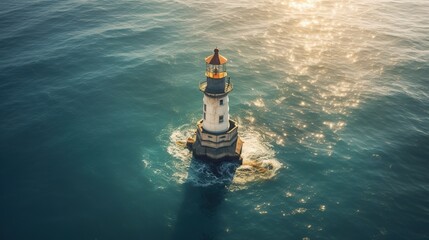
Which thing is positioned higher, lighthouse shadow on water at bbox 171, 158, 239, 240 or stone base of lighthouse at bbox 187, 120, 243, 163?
stone base of lighthouse at bbox 187, 120, 243, 163

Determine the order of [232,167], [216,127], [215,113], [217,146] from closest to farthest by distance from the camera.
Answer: [215,113]
[216,127]
[217,146]
[232,167]

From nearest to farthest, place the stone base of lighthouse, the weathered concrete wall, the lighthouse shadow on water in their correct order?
the lighthouse shadow on water < the weathered concrete wall < the stone base of lighthouse

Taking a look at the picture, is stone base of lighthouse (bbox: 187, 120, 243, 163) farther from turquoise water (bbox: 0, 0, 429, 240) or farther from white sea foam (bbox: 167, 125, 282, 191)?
turquoise water (bbox: 0, 0, 429, 240)

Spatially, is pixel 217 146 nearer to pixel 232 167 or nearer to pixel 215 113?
pixel 232 167

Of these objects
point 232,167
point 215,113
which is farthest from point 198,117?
point 232,167

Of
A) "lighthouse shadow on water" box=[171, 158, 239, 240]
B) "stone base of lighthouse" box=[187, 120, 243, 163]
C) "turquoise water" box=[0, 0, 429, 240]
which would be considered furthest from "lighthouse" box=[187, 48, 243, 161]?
"turquoise water" box=[0, 0, 429, 240]

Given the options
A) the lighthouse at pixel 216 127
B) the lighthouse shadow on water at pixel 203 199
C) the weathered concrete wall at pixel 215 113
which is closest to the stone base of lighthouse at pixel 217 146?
the lighthouse at pixel 216 127

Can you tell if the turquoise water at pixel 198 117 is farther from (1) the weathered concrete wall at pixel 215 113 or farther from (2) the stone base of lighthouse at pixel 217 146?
(1) the weathered concrete wall at pixel 215 113
